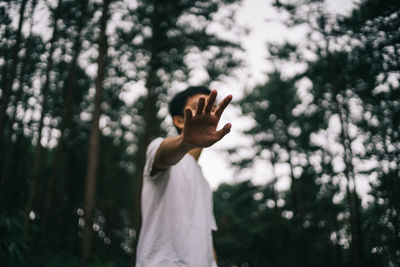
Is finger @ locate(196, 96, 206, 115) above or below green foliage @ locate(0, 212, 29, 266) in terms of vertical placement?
above

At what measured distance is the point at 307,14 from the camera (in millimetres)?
10141

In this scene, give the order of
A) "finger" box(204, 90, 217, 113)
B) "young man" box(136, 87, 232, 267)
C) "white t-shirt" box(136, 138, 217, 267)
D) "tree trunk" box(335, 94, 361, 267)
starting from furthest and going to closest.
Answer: "tree trunk" box(335, 94, 361, 267)
"white t-shirt" box(136, 138, 217, 267)
"young man" box(136, 87, 232, 267)
"finger" box(204, 90, 217, 113)

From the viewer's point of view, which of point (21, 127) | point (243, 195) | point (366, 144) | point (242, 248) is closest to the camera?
point (21, 127)

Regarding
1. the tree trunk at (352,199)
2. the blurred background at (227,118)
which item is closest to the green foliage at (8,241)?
the blurred background at (227,118)

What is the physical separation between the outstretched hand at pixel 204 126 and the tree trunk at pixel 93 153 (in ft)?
22.9

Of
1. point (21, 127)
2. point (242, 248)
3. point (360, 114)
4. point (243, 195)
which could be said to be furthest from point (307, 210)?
point (21, 127)

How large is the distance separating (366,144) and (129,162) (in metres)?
20.4

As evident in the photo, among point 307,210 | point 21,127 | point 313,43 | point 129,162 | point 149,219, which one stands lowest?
point 307,210

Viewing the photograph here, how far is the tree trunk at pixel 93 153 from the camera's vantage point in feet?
24.7

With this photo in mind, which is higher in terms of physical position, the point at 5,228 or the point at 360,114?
the point at 360,114

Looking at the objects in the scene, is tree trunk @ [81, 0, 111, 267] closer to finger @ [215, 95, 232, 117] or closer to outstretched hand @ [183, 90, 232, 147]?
outstretched hand @ [183, 90, 232, 147]

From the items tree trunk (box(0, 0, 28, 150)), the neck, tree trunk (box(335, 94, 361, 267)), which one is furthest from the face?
tree trunk (box(335, 94, 361, 267))

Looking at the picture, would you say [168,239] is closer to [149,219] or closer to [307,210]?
[149,219]

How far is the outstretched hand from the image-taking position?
1450 mm
